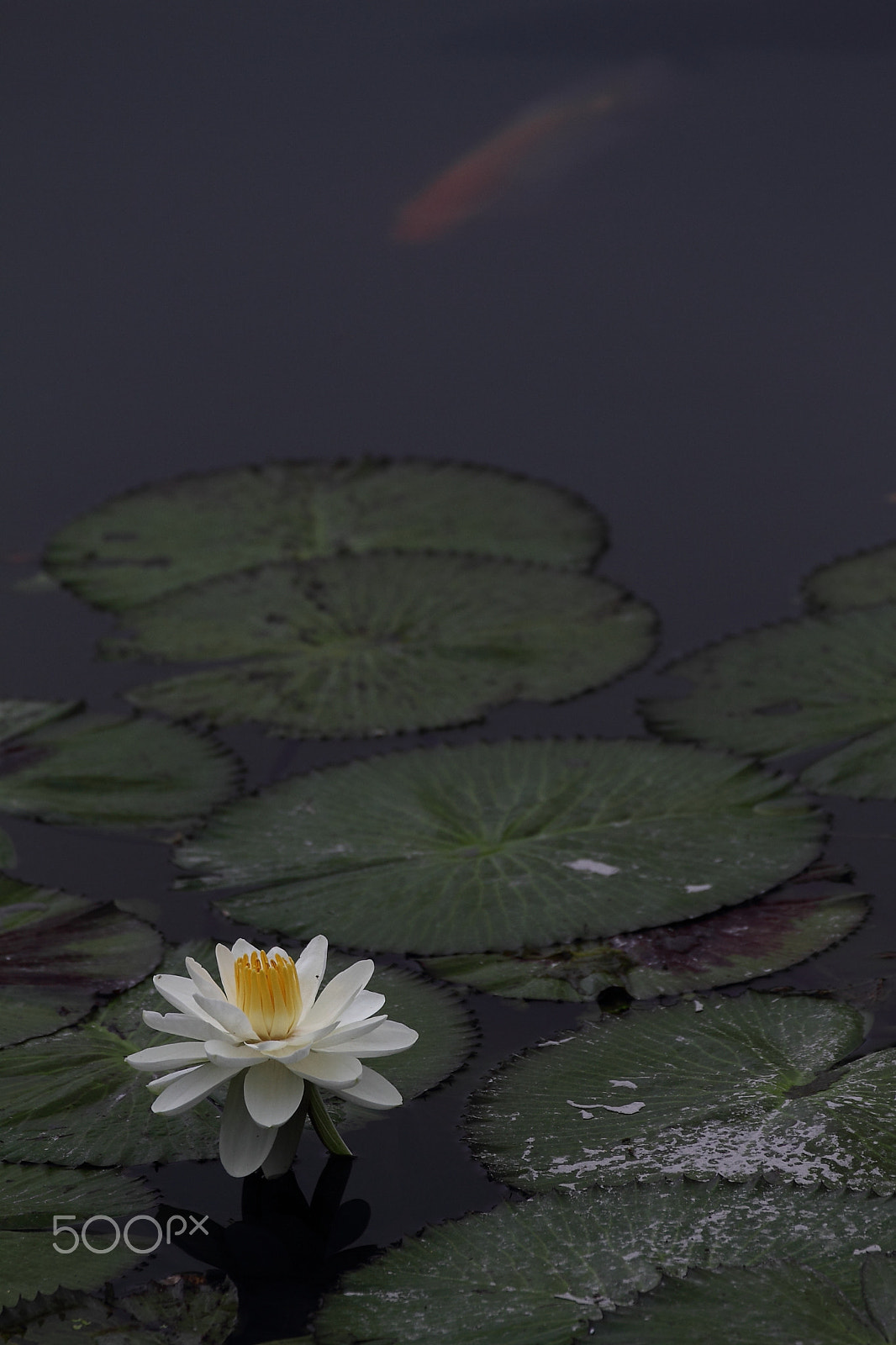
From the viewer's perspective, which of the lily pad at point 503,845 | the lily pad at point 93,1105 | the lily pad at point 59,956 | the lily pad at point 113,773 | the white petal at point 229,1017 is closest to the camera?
the white petal at point 229,1017

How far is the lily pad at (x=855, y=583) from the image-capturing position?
2.03 meters

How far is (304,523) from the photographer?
7.79 feet

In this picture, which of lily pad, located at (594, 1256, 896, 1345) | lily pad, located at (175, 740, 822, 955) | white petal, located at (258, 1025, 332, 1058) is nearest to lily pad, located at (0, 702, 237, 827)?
lily pad, located at (175, 740, 822, 955)

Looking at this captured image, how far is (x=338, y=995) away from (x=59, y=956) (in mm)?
443

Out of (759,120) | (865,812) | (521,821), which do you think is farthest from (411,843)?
(759,120)

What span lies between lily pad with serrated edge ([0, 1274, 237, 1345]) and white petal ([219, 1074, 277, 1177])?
3.2 inches

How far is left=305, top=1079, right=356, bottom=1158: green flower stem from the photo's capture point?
1007 mm

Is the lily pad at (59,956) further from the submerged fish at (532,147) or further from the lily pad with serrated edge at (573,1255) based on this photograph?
the submerged fish at (532,147)

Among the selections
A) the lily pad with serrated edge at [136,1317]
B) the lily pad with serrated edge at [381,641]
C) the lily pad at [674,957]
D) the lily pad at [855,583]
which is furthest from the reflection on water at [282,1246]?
the lily pad at [855,583]

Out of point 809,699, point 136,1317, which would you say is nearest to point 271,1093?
point 136,1317

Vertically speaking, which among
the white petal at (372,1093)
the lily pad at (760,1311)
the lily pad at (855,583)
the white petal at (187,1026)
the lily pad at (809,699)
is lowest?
the lily pad at (760,1311)

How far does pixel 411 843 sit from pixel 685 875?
0.30 metres

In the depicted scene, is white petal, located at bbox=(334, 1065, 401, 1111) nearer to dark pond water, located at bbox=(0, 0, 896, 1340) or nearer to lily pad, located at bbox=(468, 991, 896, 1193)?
lily pad, located at bbox=(468, 991, 896, 1193)

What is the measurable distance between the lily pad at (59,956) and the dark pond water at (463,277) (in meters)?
0.54
